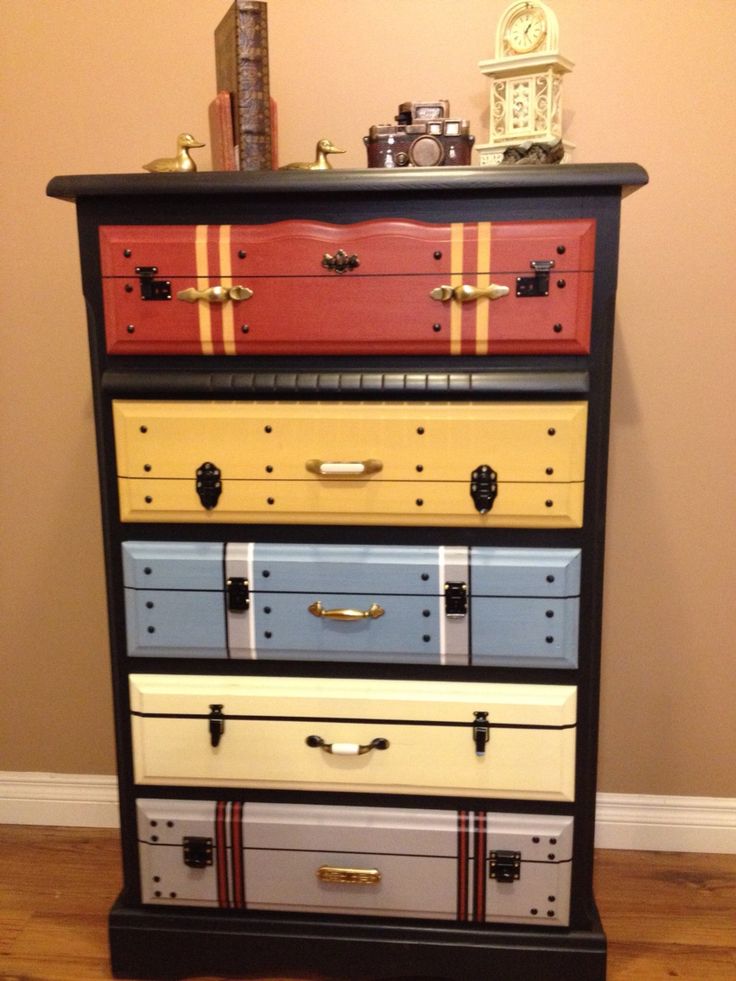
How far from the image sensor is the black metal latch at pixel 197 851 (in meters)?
1.59

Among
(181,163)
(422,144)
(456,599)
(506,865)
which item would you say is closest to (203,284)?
(181,163)

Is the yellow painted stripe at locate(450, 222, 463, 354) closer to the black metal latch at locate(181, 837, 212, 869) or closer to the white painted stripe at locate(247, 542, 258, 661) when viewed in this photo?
the white painted stripe at locate(247, 542, 258, 661)

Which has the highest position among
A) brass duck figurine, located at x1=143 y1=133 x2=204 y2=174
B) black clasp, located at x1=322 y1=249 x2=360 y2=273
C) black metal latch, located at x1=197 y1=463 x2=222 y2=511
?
brass duck figurine, located at x1=143 y1=133 x2=204 y2=174

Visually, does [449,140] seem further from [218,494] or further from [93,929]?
[93,929]

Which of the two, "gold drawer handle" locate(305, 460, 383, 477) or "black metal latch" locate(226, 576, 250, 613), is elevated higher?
"gold drawer handle" locate(305, 460, 383, 477)

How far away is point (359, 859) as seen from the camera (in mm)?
1579

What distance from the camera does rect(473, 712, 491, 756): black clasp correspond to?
4.95 ft

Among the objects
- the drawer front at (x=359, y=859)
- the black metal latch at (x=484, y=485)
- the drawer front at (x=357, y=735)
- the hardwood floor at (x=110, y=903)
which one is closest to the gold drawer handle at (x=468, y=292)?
the black metal latch at (x=484, y=485)

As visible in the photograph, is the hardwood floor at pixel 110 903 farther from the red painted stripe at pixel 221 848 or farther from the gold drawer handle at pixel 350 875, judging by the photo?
the gold drawer handle at pixel 350 875

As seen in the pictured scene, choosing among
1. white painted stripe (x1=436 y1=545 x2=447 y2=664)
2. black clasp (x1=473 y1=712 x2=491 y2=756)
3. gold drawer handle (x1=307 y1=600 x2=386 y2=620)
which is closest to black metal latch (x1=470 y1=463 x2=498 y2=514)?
white painted stripe (x1=436 y1=545 x2=447 y2=664)

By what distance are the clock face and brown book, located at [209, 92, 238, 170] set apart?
1.73ft

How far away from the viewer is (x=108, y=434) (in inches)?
59.1

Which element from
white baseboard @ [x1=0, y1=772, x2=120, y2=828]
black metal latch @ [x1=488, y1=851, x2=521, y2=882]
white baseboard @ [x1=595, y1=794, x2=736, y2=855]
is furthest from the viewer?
white baseboard @ [x1=0, y1=772, x2=120, y2=828]

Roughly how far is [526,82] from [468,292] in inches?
18.7
